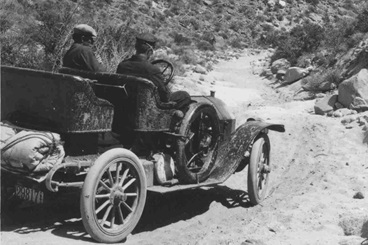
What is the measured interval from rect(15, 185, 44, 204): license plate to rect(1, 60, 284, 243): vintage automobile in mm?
10

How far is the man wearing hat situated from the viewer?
6.05 m

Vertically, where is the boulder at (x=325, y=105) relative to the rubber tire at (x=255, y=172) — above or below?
above

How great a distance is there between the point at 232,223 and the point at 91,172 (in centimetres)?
218

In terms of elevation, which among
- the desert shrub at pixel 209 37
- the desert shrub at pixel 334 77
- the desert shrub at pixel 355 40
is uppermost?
the desert shrub at pixel 209 37

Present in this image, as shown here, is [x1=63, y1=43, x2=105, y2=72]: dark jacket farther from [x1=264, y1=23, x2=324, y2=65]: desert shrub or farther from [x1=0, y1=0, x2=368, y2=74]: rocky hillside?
[x1=264, y1=23, x2=324, y2=65]: desert shrub

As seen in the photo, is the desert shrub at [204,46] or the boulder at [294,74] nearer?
the boulder at [294,74]

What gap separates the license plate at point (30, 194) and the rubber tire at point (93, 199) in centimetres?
46

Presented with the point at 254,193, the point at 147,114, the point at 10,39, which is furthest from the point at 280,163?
the point at 10,39

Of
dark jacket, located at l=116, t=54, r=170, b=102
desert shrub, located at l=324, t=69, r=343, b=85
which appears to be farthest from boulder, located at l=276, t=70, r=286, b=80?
dark jacket, located at l=116, t=54, r=170, b=102

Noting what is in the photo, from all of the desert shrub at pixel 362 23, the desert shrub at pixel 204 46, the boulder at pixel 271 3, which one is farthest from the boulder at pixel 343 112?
the boulder at pixel 271 3

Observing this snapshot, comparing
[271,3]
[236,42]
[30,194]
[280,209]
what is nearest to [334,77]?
[280,209]

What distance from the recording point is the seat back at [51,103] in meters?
5.20

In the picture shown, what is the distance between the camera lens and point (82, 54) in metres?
6.04

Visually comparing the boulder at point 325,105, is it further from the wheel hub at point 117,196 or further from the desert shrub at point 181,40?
the desert shrub at point 181,40
